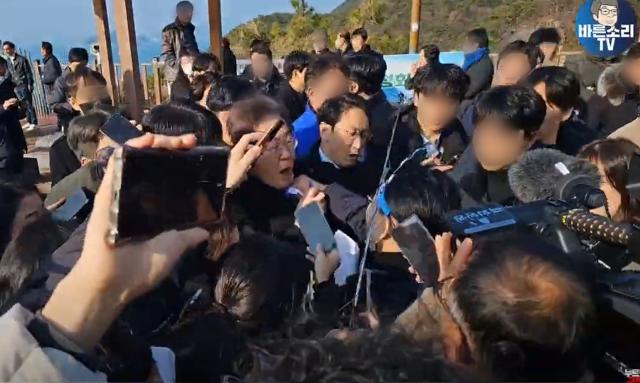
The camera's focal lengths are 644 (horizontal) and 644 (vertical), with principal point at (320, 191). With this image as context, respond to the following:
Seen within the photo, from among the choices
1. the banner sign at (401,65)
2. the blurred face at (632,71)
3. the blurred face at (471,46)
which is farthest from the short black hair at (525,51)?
the banner sign at (401,65)

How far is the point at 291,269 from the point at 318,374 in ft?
3.15

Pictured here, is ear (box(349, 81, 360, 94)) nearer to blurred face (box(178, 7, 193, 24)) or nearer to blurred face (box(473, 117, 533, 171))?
blurred face (box(473, 117, 533, 171))

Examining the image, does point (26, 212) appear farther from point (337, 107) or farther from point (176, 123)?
point (337, 107)

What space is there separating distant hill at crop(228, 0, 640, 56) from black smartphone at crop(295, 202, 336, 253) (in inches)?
811

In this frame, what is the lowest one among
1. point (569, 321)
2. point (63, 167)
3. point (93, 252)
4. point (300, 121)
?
point (63, 167)

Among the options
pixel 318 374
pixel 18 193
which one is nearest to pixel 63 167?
pixel 18 193

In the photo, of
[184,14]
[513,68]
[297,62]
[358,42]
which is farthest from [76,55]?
[513,68]

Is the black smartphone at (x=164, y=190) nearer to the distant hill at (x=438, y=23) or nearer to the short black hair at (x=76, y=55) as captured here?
the short black hair at (x=76, y=55)

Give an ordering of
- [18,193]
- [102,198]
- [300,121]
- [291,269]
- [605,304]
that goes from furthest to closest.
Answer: [300,121] < [18,193] < [291,269] < [605,304] < [102,198]

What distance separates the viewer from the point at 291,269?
6.31 ft

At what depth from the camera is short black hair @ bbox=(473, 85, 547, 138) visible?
293 cm

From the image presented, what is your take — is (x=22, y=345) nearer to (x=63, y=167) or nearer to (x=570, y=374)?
(x=570, y=374)

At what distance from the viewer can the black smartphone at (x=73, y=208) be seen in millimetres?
2301

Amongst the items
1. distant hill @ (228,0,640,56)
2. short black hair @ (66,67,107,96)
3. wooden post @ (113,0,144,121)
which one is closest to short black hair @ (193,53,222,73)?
short black hair @ (66,67,107,96)
